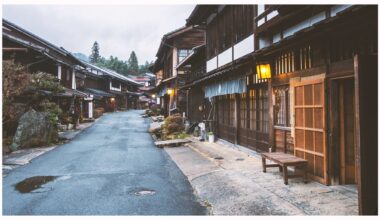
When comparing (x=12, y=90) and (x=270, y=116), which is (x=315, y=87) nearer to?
(x=270, y=116)

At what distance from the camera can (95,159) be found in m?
13.8

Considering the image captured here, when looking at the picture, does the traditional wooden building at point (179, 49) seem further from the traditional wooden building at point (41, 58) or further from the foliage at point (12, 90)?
the foliage at point (12, 90)

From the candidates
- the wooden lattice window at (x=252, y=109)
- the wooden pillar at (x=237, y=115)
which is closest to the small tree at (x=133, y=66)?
the wooden pillar at (x=237, y=115)

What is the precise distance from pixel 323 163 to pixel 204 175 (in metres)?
3.38

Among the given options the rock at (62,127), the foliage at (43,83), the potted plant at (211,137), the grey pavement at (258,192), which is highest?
the foliage at (43,83)

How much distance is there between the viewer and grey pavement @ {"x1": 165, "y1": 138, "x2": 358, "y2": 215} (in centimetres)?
638

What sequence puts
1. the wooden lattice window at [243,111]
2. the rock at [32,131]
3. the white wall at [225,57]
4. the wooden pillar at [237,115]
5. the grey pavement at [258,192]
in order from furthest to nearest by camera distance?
1. the rock at [32,131]
2. the white wall at [225,57]
3. the wooden pillar at [237,115]
4. the wooden lattice window at [243,111]
5. the grey pavement at [258,192]

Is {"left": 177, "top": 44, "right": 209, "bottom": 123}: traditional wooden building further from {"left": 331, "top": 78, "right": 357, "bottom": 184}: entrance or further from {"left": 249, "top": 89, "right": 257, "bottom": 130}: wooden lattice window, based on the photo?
{"left": 331, "top": 78, "right": 357, "bottom": 184}: entrance

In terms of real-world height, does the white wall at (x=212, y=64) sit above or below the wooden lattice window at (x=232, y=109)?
above

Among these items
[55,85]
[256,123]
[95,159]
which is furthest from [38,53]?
[256,123]

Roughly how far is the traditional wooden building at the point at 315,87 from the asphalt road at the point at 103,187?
125 inches

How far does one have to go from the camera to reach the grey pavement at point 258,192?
6379mm

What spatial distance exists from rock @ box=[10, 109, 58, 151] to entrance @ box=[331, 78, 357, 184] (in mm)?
14842
